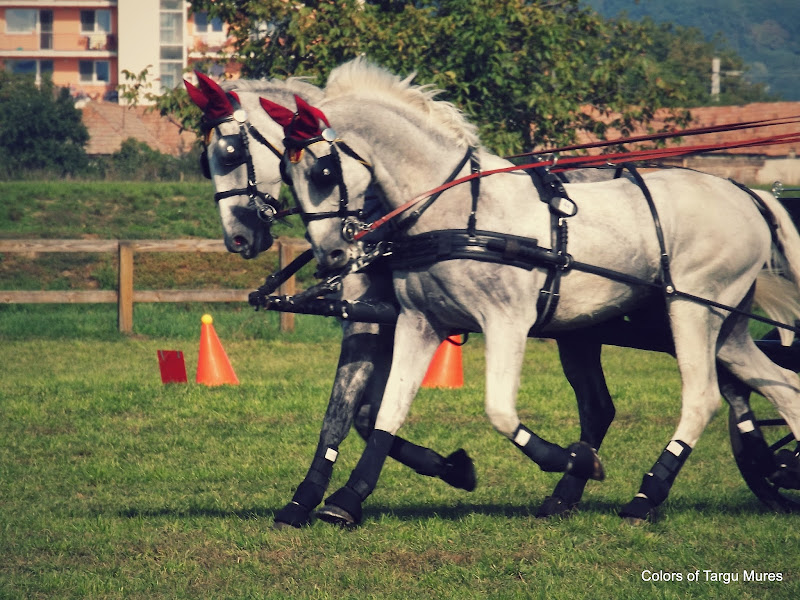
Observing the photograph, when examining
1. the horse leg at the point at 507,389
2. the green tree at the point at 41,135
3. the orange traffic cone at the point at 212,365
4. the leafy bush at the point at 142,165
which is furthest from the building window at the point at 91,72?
the horse leg at the point at 507,389

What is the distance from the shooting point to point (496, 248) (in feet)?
17.9

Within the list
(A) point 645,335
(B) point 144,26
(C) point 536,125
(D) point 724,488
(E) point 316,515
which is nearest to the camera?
(E) point 316,515

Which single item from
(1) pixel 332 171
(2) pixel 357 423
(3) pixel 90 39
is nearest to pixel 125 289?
(2) pixel 357 423

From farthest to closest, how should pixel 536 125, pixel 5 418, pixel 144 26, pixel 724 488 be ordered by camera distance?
pixel 144 26 → pixel 536 125 → pixel 5 418 → pixel 724 488

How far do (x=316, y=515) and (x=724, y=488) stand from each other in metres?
2.81

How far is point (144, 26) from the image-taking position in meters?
61.8

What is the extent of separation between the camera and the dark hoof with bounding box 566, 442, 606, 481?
220 inches

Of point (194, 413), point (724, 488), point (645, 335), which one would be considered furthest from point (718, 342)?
point (194, 413)

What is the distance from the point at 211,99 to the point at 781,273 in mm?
3440

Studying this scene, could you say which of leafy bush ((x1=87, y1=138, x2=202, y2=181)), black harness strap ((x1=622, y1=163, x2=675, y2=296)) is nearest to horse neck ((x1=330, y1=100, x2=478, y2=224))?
black harness strap ((x1=622, y1=163, x2=675, y2=296))

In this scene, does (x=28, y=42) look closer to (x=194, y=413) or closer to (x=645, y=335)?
(x=194, y=413)

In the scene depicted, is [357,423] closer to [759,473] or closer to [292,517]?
[292,517]

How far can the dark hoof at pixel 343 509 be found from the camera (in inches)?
217

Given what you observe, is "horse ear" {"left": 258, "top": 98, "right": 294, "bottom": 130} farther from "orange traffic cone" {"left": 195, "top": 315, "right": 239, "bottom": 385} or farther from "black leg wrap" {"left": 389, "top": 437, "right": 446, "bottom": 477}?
"orange traffic cone" {"left": 195, "top": 315, "right": 239, "bottom": 385}
